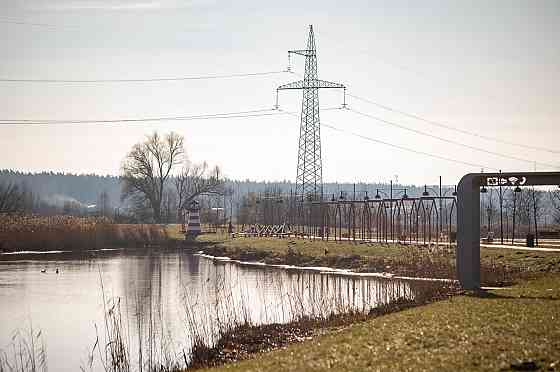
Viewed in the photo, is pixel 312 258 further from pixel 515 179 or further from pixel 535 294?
pixel 535 294

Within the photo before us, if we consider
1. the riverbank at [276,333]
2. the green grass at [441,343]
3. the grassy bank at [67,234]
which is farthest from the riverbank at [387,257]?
the green grass at [441,343]

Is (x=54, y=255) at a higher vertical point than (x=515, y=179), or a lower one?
lower

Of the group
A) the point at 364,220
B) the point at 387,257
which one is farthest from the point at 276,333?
the point at 364,220

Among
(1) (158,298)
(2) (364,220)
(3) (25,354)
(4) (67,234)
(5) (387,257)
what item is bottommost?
(3) (25,354)

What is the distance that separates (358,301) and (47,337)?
11.7 metres

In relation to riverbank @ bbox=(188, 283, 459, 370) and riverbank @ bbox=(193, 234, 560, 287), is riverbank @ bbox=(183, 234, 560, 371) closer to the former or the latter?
riverbank @ bbox=(188, 283, 459, 370)

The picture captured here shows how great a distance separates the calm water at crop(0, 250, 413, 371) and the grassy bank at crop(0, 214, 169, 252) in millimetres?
7948

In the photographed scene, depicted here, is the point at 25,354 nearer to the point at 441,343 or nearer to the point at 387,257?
the point at 441,343

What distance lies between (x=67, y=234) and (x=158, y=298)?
114 feet

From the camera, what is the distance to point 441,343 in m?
14.8

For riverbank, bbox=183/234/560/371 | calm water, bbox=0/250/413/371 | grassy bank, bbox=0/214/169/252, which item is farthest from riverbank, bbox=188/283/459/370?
grassy bank, bbox=0/214/169/252

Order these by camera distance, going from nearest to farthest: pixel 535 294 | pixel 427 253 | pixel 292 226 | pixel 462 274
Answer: pixel 535 294 < pixel 462 274 < pixel 427 253 < pixel 292 226

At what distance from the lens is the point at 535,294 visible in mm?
22578

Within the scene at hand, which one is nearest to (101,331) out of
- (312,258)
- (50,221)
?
(312,258)
